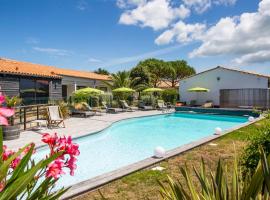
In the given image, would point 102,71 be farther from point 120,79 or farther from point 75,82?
point 75,82

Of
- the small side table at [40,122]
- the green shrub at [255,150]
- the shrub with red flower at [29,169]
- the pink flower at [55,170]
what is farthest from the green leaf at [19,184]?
the small side table at [40,122]

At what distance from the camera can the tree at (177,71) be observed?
50531mm

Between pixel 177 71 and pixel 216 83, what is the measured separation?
2475 cm

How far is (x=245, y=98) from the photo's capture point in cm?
2631

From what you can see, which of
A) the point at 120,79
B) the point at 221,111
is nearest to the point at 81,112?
the point at 120,79

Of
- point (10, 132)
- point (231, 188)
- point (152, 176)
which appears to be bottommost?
point (152, 176)

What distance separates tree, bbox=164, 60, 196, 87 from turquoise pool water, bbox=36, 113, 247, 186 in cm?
3189

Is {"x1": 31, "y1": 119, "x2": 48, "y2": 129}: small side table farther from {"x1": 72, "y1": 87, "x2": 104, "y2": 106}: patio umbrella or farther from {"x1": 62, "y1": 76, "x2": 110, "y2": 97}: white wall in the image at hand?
{"x1": 62, "y1": 76, "x2": 110, "y2": 97}: white wall

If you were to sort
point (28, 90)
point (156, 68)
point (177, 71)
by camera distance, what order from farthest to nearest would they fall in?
point (177, 71) → point (156, 68) → point (28, 90)

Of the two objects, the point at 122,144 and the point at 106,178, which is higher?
the point at 106,178

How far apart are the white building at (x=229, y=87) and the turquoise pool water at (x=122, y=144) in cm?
1085

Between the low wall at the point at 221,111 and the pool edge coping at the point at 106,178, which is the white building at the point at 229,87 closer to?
the low wall at the point at 221,111

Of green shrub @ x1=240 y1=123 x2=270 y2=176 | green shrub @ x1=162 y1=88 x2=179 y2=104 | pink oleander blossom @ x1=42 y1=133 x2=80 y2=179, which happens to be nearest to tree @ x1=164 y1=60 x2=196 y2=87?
green shrub @ x1=162 y1=88 x2=179 y2=104

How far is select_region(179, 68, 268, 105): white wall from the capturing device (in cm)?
2627
